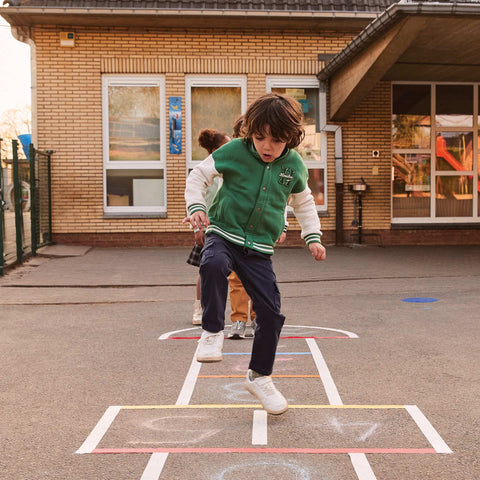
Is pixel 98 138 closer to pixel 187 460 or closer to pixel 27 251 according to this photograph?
pixel 27 251

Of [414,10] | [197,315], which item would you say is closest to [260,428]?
[197,315]

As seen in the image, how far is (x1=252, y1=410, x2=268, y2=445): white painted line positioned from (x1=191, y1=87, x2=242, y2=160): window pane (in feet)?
38.4

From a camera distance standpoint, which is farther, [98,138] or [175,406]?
[98,138]

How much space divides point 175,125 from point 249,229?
1148cm

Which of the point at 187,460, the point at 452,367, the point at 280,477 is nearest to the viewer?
the point at 280,477

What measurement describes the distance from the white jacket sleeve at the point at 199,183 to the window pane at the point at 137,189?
37.4 feet

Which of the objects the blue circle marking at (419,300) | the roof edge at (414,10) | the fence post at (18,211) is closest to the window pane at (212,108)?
the roof edge at (414,10)

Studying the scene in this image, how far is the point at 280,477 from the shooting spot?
117 inches

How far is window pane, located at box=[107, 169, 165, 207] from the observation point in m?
15.2

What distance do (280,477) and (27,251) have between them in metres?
10.6

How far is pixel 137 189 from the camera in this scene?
1528cm

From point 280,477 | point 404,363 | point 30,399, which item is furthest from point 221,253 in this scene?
point 404,363

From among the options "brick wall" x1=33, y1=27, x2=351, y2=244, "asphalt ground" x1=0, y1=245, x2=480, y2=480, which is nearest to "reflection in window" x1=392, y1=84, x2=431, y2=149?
"brick wall" x1=33, y1=27, x2=351, y2=244

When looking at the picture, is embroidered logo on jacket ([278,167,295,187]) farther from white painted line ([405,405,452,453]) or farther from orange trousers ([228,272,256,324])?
orange trousers ([228,272,256,324])
